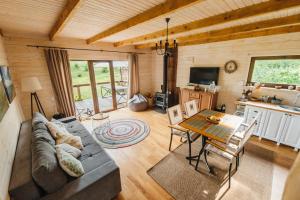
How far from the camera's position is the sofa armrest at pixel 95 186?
4.81 feet

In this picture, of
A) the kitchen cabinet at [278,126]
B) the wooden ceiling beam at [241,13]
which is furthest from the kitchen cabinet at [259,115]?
the wooden ceiling beam at [241,13]

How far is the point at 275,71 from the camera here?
3.34 m

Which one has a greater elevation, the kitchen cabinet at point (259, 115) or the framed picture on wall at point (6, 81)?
the framed picture on wall at point (6, 81)

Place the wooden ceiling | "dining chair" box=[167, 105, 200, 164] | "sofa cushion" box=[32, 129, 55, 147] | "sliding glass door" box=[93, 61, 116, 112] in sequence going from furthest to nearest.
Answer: "sliding glass door" box=[93, 61, 116, 112], "dining chair" box=[167, 105, 200, 164], "sofa cushion" box=[32, 129, 55, 147], the wooden ceiling

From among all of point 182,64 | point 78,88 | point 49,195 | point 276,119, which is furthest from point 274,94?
point 78,88

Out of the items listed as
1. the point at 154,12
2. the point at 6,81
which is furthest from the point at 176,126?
the point at 6,81

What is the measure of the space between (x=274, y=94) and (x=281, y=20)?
1.78 meters

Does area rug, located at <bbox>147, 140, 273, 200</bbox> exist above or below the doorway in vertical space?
below

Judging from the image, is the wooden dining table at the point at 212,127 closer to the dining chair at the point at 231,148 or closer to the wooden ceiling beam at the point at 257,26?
the dining chair at the point at 231,148

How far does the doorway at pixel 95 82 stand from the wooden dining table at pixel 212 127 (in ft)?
11.1

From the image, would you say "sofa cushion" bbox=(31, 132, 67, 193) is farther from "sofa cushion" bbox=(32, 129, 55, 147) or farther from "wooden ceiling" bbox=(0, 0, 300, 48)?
"wooden ceiling" bbox=(0, 0, 300, 48)

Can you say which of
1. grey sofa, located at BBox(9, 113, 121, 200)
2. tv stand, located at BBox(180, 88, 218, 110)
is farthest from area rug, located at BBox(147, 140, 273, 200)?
tv stand, located at BBox(180, 88, 218, 110)

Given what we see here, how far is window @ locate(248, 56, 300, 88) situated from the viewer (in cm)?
310

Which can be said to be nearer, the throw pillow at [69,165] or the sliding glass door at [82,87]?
the throw pillow at [69,165]
